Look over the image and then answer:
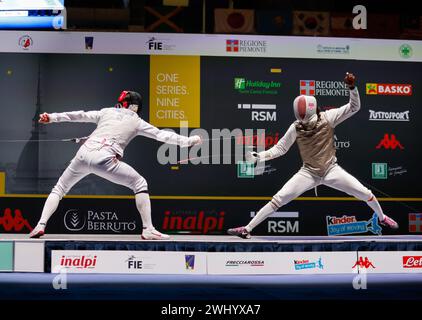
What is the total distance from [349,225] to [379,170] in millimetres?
684

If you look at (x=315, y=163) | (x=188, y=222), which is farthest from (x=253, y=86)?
(x=315, y=163)

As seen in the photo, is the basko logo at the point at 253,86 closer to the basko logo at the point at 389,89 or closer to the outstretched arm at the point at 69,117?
the basko logo at the point at 389,89

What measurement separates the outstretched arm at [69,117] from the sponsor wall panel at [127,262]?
113cm

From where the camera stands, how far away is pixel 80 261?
12.6 ft

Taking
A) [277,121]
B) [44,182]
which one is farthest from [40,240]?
[277,121]

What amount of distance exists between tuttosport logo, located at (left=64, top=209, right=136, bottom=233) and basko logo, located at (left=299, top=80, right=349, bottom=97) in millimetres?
2335

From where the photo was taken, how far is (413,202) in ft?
20.5

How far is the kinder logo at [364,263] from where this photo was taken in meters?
3.88

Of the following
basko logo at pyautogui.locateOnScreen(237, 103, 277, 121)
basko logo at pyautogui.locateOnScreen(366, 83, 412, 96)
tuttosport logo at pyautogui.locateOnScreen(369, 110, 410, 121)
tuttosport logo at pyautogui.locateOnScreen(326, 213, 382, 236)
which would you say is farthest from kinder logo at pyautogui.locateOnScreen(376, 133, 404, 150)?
basko logo at pyautogui.locateOnScreen(237, 103, 277, 121)

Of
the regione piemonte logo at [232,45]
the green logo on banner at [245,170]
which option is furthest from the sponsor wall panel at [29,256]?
the regione piemonte logo at [232,45]

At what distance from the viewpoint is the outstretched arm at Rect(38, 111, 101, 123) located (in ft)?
14.6

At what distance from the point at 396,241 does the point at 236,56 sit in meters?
2.89

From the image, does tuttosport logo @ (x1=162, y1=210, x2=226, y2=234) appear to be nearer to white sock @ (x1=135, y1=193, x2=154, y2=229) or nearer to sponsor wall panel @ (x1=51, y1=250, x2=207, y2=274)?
white sock @ (x1=135, y1=193, x2=154, y2=229)
